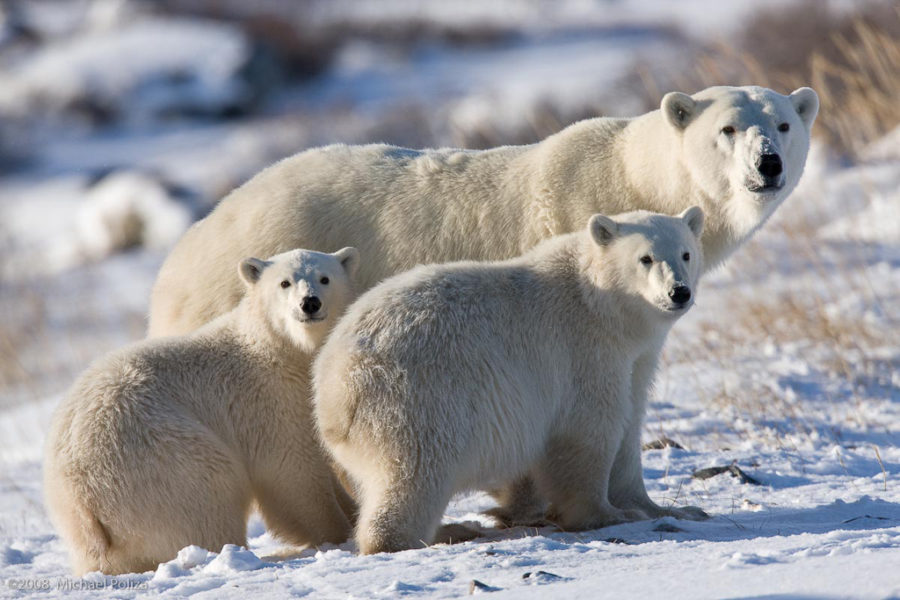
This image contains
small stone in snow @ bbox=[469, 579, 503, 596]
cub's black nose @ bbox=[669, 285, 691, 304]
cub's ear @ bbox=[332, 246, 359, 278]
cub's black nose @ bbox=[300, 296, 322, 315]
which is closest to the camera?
small stone in snow @ bbox=[469, 579, 503, 596]

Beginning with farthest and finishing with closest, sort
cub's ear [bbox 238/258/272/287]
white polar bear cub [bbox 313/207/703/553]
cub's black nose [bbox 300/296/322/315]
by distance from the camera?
cub's ear [bbox 238/258/272/287], cub's black nose [bbox 300/296/322/315], white polar bear cub [bbox 313/207/703/553]

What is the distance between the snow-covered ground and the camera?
13.1ft

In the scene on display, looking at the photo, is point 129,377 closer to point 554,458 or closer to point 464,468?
point 464,468

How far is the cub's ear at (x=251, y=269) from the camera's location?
5.60 m

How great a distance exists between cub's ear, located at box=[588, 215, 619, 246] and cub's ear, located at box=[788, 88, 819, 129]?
1338 millimetres

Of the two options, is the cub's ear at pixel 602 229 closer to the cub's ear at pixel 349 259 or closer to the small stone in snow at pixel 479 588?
the cub's ear at pixel 349 259

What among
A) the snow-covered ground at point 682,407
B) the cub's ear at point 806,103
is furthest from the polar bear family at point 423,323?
the snow-covered ground at point 682,407

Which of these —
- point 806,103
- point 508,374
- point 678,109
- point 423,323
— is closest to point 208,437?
point 423,323

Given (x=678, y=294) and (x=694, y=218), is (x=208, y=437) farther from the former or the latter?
(x=694, y=218)

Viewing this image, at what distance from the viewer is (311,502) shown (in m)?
5.34

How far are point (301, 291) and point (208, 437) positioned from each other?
734 mm

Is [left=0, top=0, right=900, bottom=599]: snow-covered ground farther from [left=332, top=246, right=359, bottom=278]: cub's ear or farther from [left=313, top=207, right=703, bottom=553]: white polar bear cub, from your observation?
[left=332, top=246, right=359, bottom=278]: cub's ear

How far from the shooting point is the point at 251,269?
5625 millimetres

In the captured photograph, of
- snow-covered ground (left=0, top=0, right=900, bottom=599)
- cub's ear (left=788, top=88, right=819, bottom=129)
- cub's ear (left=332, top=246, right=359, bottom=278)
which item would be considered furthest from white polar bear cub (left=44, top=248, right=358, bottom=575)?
cub's ear (left=788, top=88, right=819, bottom=129)
